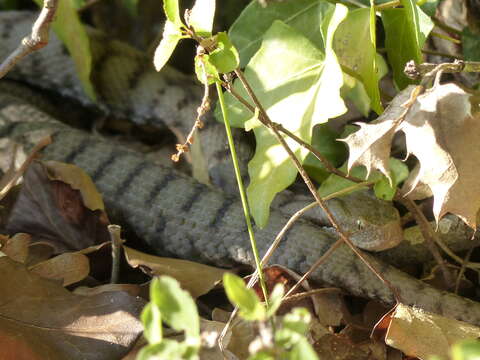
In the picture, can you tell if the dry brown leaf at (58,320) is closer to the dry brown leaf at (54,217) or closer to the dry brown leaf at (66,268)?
the dry brown leaf at (66,268)

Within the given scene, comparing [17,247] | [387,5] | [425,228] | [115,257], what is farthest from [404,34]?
[17,247]

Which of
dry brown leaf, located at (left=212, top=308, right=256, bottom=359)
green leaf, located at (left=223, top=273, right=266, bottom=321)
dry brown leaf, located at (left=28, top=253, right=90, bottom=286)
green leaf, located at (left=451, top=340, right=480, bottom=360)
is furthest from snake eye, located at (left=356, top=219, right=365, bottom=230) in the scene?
green leaf, located at (left=451, top=340, right=480, bottom=360)

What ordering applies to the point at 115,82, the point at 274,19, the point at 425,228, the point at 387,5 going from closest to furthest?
the point at 387,5 → the point at 425,228 → the point at 274,19 → the point at 115,82

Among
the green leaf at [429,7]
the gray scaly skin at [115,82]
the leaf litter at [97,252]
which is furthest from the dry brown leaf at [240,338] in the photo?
the gray scaly skin at [115,82]

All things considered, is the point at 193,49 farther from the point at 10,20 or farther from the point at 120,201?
the point at 120,201

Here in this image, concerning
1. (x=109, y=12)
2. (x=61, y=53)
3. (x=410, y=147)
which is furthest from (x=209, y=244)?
(x=109, y=12)

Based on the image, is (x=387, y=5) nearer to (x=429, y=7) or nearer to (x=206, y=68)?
(x=429, y=7)

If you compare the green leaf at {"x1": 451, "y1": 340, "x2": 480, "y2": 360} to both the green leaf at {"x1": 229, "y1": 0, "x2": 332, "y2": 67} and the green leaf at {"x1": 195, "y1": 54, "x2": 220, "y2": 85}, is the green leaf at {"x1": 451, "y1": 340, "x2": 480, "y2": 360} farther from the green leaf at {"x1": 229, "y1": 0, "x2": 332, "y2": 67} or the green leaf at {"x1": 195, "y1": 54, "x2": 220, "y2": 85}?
the green leaf at {"x1": 229, "y1": 0, "x2": 332, "y2": 67}
